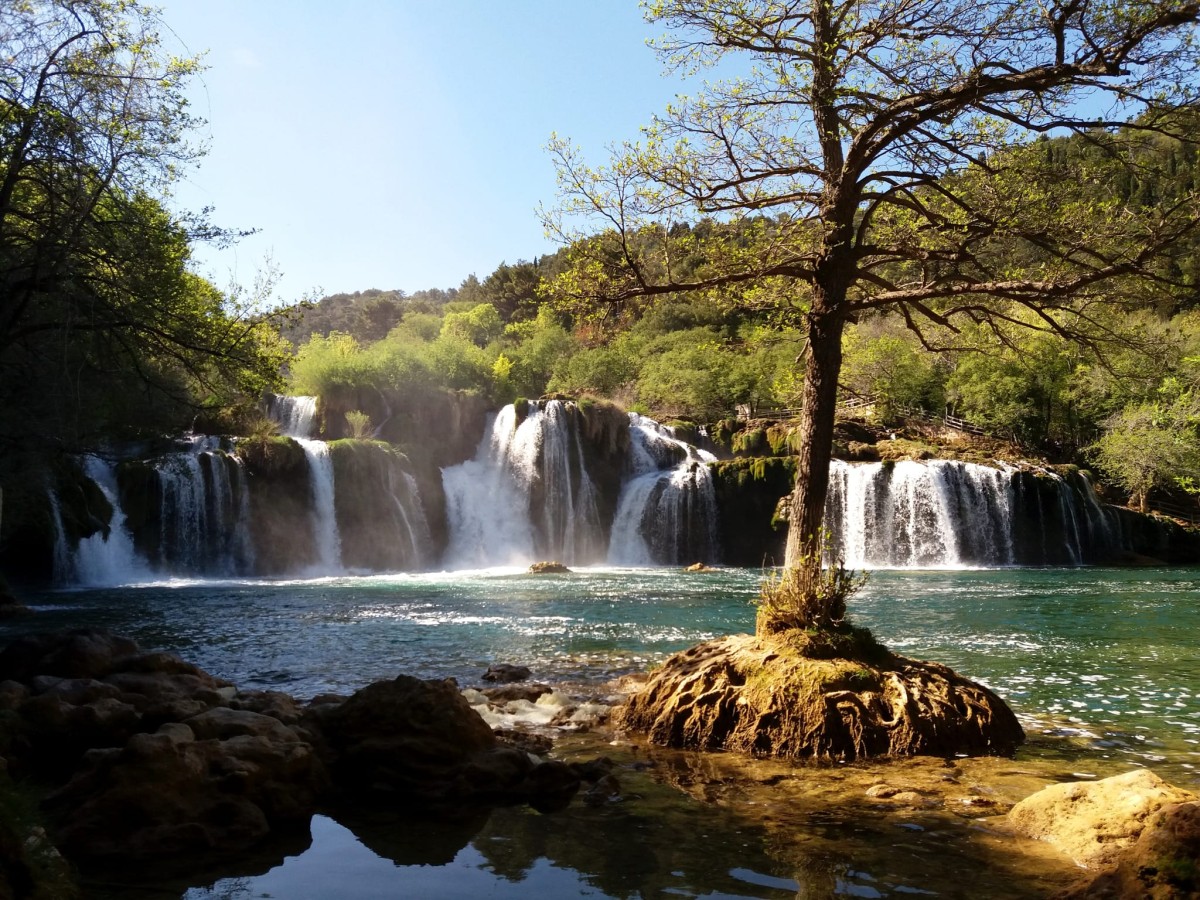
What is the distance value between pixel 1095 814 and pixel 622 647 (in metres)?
8.57

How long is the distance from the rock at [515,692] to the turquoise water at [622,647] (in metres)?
1.28

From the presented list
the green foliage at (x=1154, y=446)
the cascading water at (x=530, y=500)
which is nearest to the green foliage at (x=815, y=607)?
the cascading water at (x=530, y=500)

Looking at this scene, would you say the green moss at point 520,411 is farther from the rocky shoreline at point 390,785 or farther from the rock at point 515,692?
the rocky shoreline at point 390,785

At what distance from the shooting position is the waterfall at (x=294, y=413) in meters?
37.9

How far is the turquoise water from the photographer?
15.4 feet

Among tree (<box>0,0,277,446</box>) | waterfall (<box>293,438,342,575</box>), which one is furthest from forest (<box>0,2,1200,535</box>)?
waterfall (<box>293,438,342,575</box>)

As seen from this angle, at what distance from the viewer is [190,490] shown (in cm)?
2758

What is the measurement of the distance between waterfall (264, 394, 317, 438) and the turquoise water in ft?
42.6

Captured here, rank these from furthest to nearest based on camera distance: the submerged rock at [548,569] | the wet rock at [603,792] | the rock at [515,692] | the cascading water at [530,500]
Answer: the cascading water at [530,500] < the submerged rock at [548,569] < the rock at [515,692] < the wet rock at [603,792]

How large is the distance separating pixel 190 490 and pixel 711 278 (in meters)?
23.6

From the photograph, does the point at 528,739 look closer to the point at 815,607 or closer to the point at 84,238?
the point at 815,607

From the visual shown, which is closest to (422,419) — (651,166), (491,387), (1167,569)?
(491,387)

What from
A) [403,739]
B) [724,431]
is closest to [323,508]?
[724,431]

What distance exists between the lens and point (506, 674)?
10.5 m
